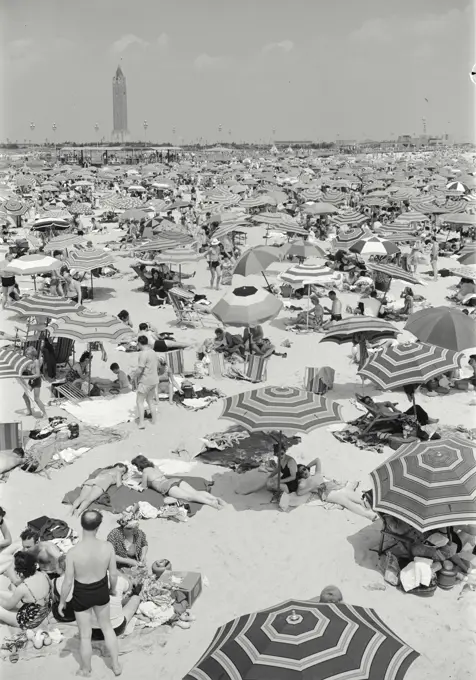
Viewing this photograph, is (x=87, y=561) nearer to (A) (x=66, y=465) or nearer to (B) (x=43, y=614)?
(B) (x=43, y=614)

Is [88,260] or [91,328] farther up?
[88,260]

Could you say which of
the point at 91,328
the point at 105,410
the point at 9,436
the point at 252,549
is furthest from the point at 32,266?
the point at 252,549

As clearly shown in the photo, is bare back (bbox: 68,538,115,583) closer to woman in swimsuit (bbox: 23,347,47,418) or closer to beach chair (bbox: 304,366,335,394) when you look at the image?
woman in swimsuit (bbox: 23,347,47,418)

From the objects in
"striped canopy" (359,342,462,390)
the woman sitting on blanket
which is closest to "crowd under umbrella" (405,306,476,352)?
"striped canopy" (359,342,462,390)

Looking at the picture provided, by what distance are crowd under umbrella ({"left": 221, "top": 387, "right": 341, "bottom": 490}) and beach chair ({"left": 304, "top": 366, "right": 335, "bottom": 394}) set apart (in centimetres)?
309

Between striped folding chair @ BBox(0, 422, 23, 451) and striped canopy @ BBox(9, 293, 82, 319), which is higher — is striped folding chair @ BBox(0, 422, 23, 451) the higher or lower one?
the lower one

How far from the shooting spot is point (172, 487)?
683cm

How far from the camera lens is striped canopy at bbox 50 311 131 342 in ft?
28.9

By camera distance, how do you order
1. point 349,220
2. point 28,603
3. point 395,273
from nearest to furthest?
point 28,603
point 395,273
point 349,220

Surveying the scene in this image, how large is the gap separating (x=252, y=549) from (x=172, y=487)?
123 centimetres

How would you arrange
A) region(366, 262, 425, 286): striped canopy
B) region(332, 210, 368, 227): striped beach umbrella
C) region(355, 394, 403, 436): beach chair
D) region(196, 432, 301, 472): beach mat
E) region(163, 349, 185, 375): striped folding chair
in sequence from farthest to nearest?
region(332, 210, 368, 227): striped beach umbrella
region(366, 262, 425, 286): striped canopy
region(163, 349, 185, 375): striped folding chair
region(355, 394, 403, 436): beach chair
region(196, 432, 301, 472): beach mat

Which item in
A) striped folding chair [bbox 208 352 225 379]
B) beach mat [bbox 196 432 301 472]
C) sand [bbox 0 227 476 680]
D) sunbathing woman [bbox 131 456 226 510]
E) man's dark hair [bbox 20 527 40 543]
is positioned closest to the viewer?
sand [bbox 0 227 476 680]

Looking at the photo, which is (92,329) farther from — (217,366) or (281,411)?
(281,411)

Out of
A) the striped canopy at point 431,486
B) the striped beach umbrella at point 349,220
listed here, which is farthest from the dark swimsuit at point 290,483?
the striped beach umbrella at point 349,220
